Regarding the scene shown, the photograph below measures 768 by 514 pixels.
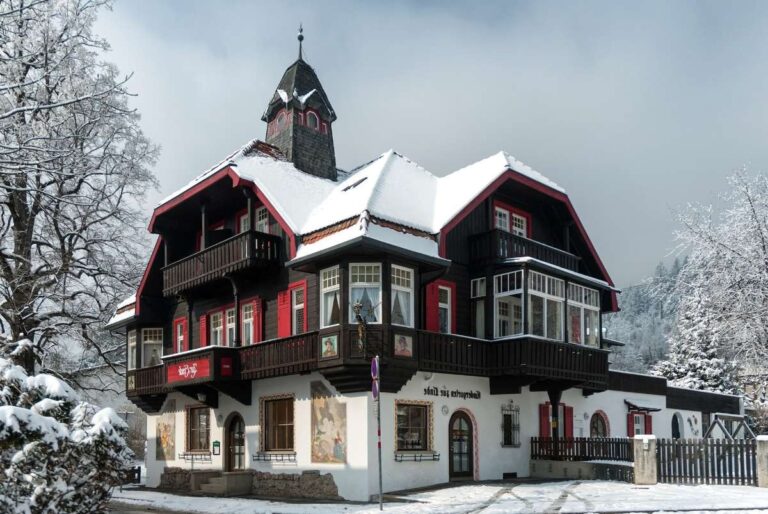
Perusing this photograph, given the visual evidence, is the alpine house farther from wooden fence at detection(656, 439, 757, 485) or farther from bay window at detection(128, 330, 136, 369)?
wooden fence at detection(656, 439, 757, 485)

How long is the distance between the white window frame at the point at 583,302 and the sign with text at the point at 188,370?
11345 mm

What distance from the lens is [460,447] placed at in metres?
25.2

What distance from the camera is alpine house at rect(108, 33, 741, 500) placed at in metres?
22.8

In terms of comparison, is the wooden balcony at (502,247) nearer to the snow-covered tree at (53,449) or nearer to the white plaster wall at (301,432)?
the white plaster wall at (301,432)

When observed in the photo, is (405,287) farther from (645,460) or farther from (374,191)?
(645,460)

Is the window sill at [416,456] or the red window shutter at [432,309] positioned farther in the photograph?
the red window shutter at [432,309]

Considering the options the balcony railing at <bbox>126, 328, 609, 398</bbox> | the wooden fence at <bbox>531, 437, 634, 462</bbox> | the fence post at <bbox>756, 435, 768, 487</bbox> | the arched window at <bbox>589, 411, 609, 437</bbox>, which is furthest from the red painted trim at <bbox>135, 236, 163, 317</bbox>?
the fence post at <bbox>756, 435, 768, 487</bbox>

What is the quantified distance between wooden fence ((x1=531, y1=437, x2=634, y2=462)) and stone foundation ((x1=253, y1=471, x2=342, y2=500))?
757 cm

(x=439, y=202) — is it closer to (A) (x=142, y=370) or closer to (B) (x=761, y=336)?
(B) (x=761, y=336)

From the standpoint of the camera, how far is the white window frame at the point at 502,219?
2841 centimetres

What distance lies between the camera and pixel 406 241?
23.1 metres

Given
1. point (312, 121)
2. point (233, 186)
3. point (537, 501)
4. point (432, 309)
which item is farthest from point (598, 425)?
point (233, 186)

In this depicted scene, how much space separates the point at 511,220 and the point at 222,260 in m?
9.80

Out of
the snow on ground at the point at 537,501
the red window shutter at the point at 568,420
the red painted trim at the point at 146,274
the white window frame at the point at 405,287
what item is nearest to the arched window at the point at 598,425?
the red window shutter at the point at 568,420
